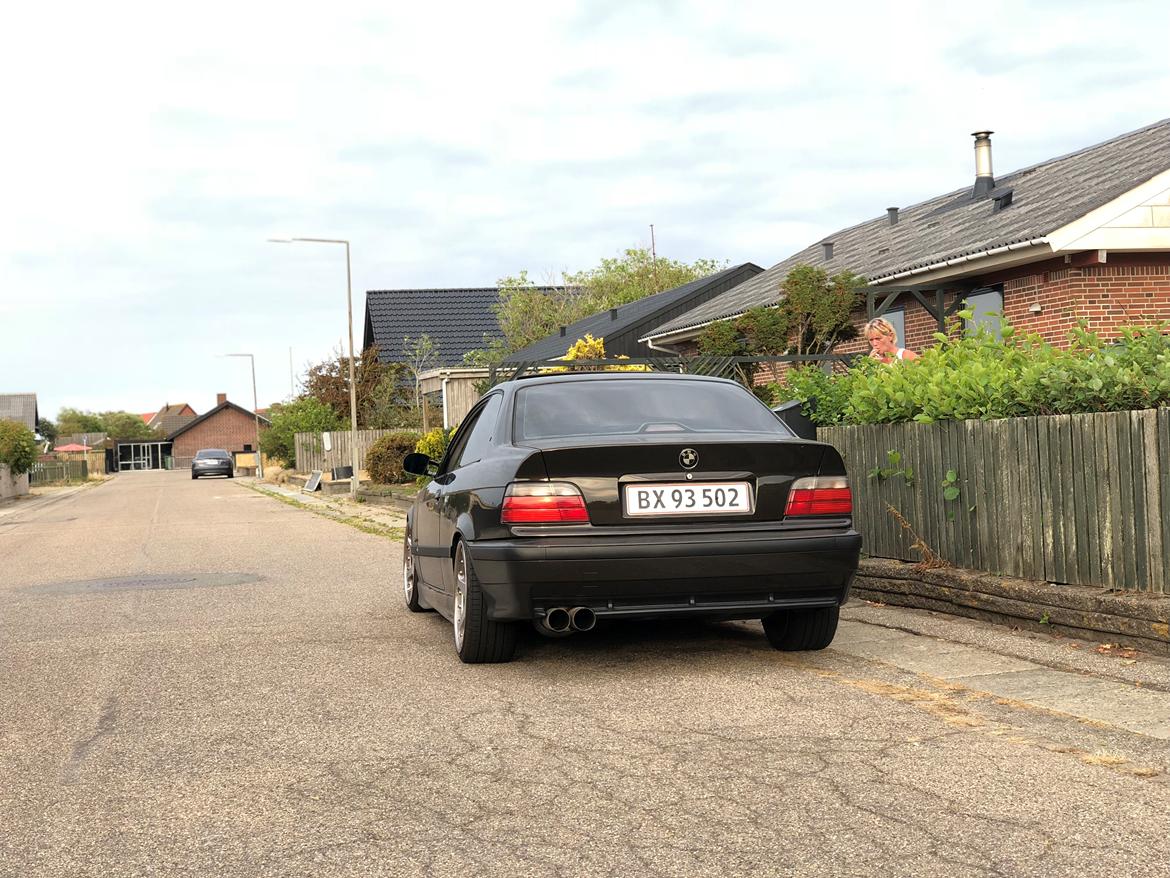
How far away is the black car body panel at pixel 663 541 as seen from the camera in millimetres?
6004

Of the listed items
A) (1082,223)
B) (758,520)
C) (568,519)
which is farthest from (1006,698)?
(1082,223)

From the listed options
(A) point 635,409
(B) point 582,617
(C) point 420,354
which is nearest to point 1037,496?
(A) point 635,409

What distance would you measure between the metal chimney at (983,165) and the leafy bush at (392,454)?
12903mm

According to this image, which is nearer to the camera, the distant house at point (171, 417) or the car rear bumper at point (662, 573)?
the car rear bumper at point (662, 573)

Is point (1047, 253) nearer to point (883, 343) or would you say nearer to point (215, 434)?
point (883, 343)

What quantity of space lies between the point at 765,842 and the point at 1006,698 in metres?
2.26

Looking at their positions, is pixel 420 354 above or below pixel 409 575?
above

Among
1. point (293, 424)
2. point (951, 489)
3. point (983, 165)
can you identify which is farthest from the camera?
point (293, 424)

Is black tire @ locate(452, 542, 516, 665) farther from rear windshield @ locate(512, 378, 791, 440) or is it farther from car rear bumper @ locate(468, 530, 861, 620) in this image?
rear windshield @ locate(512, 378, 791, 440)

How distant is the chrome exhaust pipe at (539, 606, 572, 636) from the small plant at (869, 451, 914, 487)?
354 cm

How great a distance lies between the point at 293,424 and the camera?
5297 cm

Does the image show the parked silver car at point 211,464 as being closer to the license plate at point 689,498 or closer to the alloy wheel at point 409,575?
the alloy wheel at point 409,575

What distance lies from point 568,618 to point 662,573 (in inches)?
19.2

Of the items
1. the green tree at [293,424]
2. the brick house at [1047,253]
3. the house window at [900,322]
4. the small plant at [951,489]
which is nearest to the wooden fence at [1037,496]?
the small plant at [951,489]
